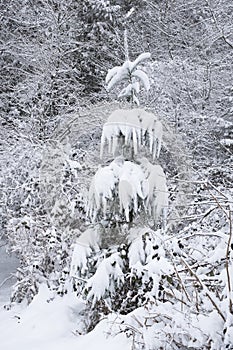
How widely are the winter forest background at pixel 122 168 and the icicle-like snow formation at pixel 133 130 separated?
0.5 inches

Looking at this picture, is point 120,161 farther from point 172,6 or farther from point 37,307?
point 172,6

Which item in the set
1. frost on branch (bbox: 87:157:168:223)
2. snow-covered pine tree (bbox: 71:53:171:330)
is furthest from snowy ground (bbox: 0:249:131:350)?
frost on branch (bbox: 87:157:168:223)

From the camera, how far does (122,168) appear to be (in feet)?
14.4

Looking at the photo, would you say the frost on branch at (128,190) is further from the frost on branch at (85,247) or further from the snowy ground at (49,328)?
the snowy ground at (49,328)

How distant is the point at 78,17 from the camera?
12.6m

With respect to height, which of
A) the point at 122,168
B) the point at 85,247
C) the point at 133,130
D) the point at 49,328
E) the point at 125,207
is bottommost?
the point at 49,328

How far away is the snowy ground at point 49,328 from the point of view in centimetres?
423

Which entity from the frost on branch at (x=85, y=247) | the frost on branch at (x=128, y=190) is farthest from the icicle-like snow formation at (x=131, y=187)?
the frost on branch at (x=85, y=247)

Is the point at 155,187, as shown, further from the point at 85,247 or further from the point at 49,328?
the point at 49,328

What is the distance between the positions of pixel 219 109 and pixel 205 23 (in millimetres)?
2105

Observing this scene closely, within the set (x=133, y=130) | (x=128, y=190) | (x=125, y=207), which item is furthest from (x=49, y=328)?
(x=133, y=130)

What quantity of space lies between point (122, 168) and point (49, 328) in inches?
79.0

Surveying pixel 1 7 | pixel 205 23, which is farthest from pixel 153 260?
pixel 1 7

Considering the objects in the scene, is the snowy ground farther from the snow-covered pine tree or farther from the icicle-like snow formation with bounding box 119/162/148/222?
the icicle-like snow formation with bounding box 119/162/148/222
